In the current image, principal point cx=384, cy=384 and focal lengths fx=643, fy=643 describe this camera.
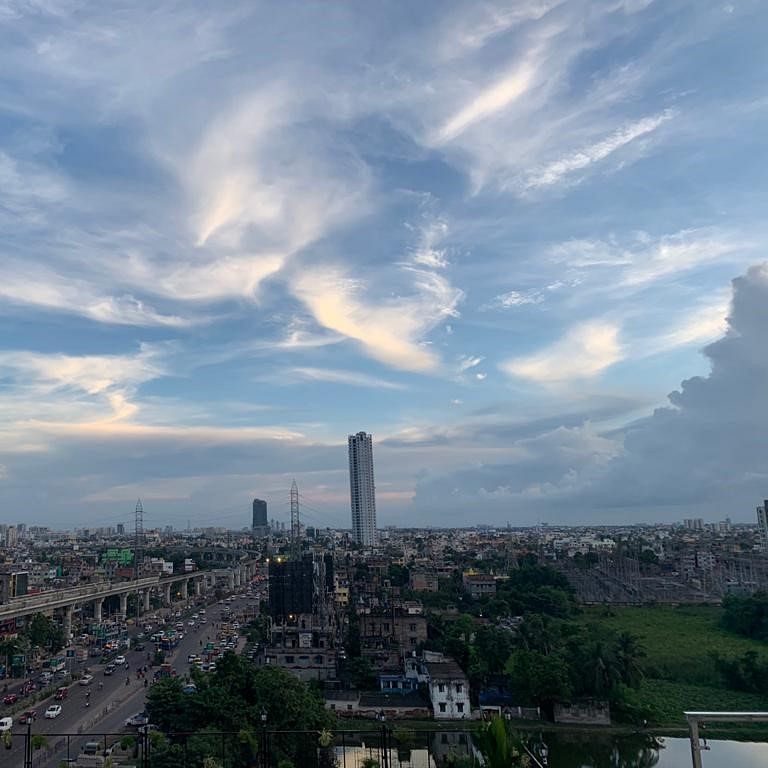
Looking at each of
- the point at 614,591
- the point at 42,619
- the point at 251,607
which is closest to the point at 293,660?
the point at 42,619

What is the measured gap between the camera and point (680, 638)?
1203 inches

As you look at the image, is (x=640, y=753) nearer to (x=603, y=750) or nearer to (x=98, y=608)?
(x=603, y=750)

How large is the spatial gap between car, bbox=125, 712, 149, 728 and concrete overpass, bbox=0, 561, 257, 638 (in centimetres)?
1495

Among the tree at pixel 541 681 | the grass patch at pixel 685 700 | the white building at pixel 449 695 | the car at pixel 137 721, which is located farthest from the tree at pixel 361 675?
the grass patch at pixel 685 700

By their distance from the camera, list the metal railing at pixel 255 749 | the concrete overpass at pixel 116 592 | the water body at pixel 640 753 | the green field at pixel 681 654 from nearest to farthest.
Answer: the metal railing at pixel 255 749 < the water body at pixel 640 753 < the green field at pixel 681 654 < the concrete overpass at pixel 116 592

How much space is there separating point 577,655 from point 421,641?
7.43m

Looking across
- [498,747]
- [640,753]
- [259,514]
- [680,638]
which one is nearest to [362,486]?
[259,514]

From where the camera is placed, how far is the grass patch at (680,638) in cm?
2403

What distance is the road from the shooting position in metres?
15.2

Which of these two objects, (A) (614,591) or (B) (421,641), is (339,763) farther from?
(A) (614,591)

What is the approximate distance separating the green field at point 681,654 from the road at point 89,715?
1591cm

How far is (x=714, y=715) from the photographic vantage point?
4.68 m

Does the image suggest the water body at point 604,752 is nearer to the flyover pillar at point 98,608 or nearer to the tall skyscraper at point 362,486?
the flyover pillar at point 98,608

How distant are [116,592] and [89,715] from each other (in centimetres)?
2436
